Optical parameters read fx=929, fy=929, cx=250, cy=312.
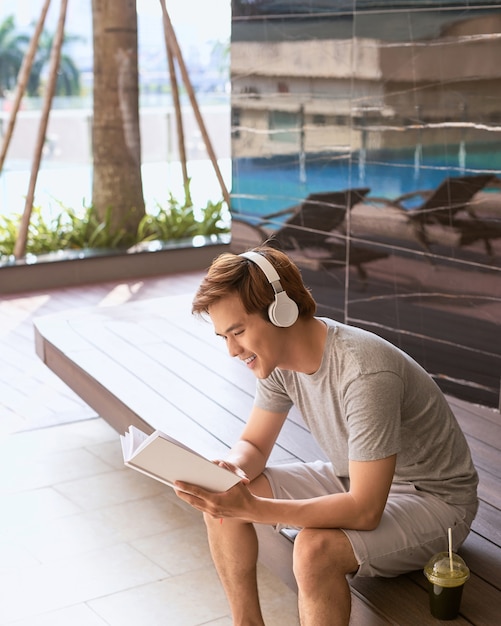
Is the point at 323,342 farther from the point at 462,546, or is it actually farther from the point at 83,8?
the point at 83,8

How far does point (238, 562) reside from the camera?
1.92 meters

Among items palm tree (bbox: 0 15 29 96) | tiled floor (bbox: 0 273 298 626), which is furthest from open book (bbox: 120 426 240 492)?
palm tree (bbox: 0 15 29 96)

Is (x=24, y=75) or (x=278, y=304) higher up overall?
(x=24, y=75)

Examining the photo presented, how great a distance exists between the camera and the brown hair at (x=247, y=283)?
177 cm

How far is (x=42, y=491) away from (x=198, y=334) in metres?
1.02

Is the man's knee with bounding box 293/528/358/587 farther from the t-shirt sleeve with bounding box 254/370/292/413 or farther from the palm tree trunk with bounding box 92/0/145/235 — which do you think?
the palm tree trunk with bounding box 92/0/145/235

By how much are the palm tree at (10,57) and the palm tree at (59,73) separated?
126mm

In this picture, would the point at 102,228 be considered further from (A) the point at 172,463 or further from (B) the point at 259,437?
(A) the point at 172,463

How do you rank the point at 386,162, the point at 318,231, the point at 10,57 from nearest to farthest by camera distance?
the point at 386,162 < the point at 318,231 < the point at 10,57

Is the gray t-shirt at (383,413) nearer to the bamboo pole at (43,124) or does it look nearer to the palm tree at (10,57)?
the bamboo pole at (43,124)

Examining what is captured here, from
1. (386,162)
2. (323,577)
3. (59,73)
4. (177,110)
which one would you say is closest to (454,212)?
(386,162)

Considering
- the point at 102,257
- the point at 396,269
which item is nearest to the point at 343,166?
the point at 396,269

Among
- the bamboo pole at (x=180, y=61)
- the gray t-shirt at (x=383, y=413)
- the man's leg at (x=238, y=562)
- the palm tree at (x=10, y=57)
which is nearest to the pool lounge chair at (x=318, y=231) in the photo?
the gray t-shirt at (x=383, y=413)

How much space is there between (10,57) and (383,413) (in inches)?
224
